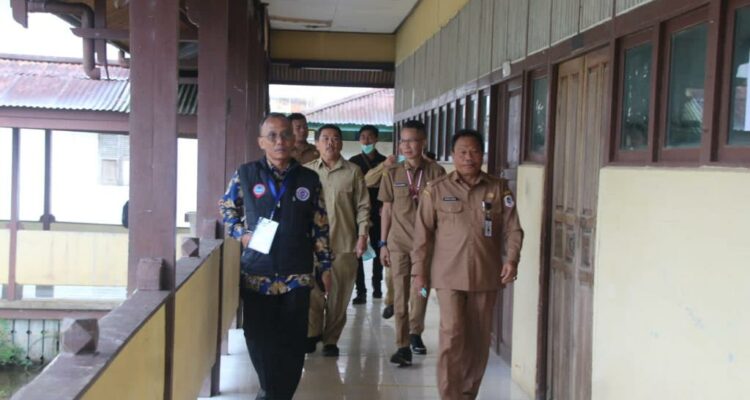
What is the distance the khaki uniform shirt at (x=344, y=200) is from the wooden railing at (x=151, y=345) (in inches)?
35.9

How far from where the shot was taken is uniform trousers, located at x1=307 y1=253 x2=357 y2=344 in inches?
217

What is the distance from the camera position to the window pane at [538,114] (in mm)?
4688

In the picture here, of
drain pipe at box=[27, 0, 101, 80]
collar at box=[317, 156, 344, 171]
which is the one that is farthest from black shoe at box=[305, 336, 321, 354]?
drain pipe at box=[27, 0, 101, 80]

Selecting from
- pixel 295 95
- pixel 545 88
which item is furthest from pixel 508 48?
pixel 295 95

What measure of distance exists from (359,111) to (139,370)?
69.1ft

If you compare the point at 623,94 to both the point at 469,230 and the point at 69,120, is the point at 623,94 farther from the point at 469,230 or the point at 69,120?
the point at 69,120

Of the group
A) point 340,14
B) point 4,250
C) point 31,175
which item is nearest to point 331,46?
point 340,14

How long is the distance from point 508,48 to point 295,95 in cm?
2861

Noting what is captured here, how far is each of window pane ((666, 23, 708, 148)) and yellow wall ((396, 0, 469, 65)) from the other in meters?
4.01

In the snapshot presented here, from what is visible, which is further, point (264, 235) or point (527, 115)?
point (527, 115)

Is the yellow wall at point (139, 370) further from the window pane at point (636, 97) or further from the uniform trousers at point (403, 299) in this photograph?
the uniform trousers at point (403, 299)

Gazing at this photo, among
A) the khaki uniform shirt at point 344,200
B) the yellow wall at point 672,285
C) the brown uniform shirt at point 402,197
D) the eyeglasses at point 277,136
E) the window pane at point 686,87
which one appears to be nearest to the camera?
the yellow wall at point 672,285

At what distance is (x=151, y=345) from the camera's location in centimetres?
260

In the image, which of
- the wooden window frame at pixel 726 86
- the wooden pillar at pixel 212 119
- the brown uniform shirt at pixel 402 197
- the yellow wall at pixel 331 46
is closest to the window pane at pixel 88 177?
the yellow wall at pixel 331 46
